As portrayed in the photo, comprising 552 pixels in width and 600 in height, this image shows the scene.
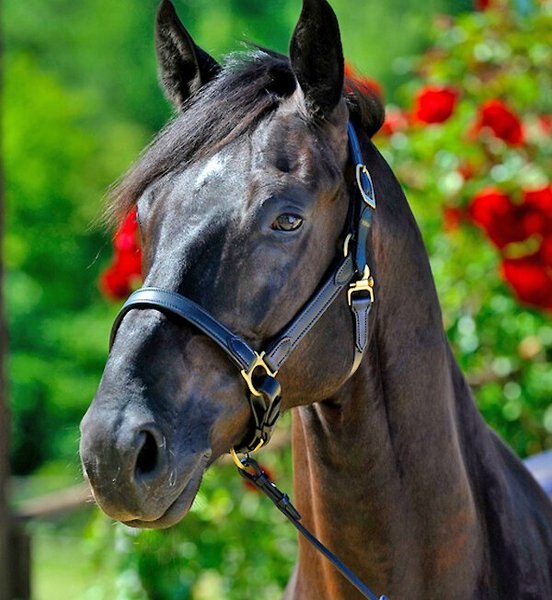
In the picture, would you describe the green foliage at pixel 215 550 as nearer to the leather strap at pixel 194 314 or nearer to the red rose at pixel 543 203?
the red rose at pixel 543 203

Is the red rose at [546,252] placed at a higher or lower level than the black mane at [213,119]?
lower

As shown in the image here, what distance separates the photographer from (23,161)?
351 inches

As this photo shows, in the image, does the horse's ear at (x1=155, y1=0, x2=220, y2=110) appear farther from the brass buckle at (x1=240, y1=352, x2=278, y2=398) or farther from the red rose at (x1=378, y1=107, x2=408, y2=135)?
the red rose at (x1=378, y1=107, x2=408, y2=135)

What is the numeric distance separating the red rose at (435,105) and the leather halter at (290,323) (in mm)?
2638

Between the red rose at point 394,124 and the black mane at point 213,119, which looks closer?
the black mane at point 213,119

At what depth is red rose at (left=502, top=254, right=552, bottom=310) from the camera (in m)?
3.76

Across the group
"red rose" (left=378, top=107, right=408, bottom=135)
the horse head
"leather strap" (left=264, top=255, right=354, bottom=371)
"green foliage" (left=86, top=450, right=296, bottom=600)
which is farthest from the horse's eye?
Result: "red rose" (left=378, top=107, right=408, bottom=135)

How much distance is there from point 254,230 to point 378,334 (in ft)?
1.15

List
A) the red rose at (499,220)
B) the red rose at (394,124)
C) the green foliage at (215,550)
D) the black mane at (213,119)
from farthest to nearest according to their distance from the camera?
the red rose at (394,124), the red rose at (499,220), the green foliage at (215,550), the black mane at (213,119)

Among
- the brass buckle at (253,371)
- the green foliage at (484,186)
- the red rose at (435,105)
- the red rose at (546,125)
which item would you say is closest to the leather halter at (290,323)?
the brass buckle at (253,371)

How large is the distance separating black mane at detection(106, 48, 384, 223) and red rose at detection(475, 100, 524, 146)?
2387 mm

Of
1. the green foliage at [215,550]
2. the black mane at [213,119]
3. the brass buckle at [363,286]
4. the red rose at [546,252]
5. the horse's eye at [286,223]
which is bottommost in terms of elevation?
the green foliage at [215,550]

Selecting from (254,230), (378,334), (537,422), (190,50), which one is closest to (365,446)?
(378,334)

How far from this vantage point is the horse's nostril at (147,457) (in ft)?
4.77
